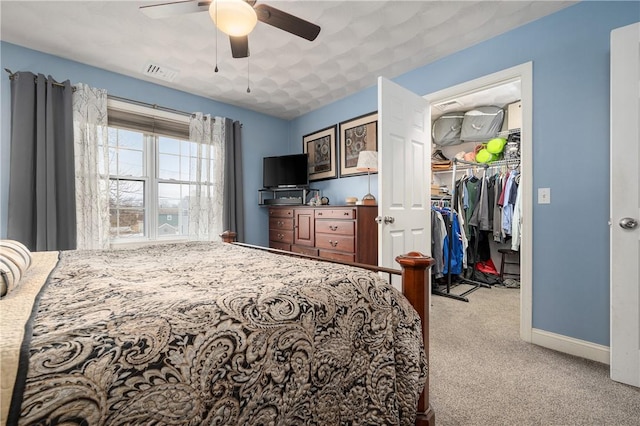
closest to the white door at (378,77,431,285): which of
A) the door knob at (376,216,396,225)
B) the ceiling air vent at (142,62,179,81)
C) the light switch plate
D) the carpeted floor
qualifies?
the door knob at (376,216,396,225)

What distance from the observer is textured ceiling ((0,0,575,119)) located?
2.15 meters

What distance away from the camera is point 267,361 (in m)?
0.71

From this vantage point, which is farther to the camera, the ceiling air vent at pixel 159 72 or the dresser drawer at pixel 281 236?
the dresser drawer at pixel 281 236

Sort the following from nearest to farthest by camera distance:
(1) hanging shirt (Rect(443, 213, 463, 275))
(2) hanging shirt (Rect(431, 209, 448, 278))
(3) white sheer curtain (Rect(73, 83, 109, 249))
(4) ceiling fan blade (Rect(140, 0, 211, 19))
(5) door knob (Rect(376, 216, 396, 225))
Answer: (4) ceiling fan blade (Rect(140, 0, 211, 19)) < (5) door knob (Rect(376, 216, 396, 225)) < (3) white sheer curtain (Rect(73, 83, 109, 249)) < (2) hanging shirt (Rect(431, 209, 448, 278)) < (1) hanging shirt (Rect(443, 213, 463, 275))

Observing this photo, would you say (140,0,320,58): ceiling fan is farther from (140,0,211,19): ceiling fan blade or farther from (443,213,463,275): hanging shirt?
(443,213,463,275): hanging shirt

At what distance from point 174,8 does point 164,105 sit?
6.80 ft

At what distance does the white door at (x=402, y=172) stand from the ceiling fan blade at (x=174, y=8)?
1.33 m

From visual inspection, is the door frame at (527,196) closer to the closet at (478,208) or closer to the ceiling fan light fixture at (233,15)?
the closet at (478,208)

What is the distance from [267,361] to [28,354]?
439 millimetres

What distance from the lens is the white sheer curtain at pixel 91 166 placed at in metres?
2.87

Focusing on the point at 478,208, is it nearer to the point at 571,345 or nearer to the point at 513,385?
the point at 571,345

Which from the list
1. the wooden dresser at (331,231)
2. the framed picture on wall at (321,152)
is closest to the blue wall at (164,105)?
the wooden dresser at (331,231)

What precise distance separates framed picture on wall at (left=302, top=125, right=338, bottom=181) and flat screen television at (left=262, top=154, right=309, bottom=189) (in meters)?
0.18

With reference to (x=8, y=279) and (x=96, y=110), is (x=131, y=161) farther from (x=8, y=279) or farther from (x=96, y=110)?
(x=8, y=279)
